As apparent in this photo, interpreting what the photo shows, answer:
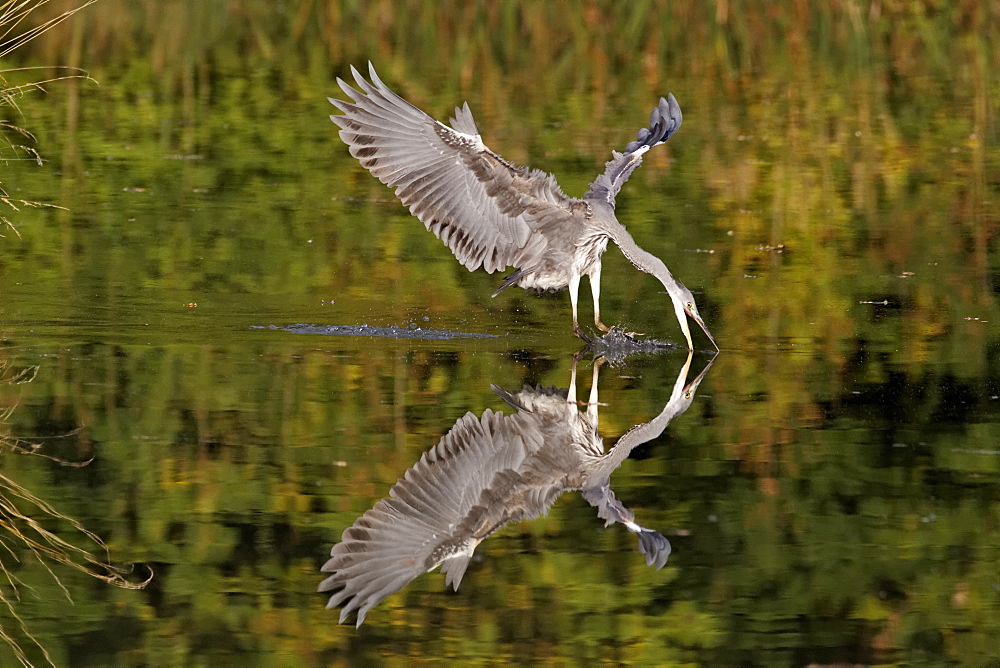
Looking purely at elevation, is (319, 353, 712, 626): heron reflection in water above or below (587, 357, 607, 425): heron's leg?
below

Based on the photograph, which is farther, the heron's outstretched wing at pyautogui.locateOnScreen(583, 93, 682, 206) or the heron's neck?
the heron's outstretched wing at pyautogui.locateOnScreen(583, 93, 682, 206)

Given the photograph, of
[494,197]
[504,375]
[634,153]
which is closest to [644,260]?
[634,153]

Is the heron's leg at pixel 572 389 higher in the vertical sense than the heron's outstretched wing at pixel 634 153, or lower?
lower

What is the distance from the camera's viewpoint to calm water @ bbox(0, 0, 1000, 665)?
524 cm

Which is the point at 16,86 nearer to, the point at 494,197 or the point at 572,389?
the point at 494,197

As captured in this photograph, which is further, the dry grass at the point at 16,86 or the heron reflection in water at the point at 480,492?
the dry grass at the point at 16,86

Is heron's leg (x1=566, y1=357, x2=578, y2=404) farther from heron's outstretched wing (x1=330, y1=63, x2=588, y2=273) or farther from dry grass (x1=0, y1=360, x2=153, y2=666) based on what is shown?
dry grass (x1=0, y1=360, x2=153, y2=666)

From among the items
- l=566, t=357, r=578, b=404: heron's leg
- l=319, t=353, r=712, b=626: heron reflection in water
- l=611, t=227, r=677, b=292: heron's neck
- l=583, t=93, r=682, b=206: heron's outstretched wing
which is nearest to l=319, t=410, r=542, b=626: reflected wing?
l=319, t=353, r=712, b=626: heron reflection in water

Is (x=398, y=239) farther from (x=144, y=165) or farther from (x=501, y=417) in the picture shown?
(x=501, y=417)

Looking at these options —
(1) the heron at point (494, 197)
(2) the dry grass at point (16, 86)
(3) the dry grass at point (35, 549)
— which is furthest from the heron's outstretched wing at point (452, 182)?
(3) the dry grass at point (35, 549)

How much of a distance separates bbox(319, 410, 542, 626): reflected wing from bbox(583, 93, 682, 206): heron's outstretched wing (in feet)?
7.66

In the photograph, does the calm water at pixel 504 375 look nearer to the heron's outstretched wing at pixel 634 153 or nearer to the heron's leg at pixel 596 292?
the heron's leg at pixel 596 292

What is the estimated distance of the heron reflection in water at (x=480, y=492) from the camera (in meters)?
5.55

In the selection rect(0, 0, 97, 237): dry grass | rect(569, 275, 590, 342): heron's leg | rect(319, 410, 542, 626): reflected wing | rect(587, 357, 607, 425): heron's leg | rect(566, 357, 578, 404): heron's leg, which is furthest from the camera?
rect(569, 275, 590, 342): heron's leg
